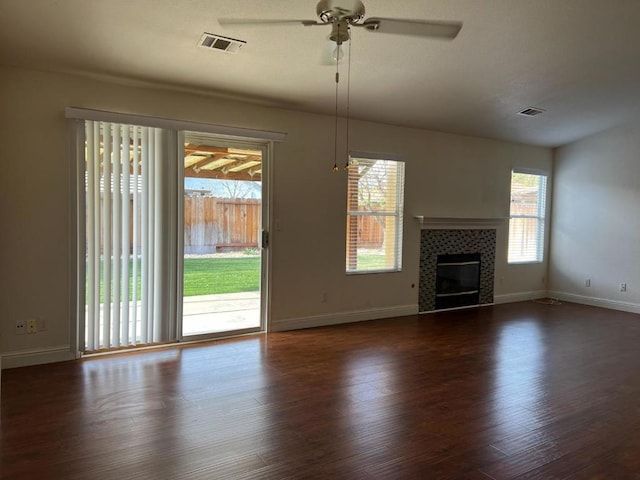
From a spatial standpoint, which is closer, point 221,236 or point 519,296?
point 221,236

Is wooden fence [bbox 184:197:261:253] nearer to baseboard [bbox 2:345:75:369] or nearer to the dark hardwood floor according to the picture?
the dark hardwood floor

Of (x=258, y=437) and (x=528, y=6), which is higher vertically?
(x=528, y=6)

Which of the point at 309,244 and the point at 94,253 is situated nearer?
the point at 94,253

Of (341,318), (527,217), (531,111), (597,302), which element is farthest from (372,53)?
(597,302)

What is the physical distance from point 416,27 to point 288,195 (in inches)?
104

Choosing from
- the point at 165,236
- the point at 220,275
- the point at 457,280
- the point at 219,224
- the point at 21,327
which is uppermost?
the point at 219,224

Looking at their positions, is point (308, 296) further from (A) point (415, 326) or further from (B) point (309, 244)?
(A) point (415, 326)

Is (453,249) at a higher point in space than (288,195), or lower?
lower

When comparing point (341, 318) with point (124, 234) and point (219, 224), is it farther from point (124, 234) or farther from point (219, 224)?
point (124, 234)

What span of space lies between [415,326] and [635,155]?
13.4 ft

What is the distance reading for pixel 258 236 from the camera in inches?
186

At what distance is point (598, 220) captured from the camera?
6586mm

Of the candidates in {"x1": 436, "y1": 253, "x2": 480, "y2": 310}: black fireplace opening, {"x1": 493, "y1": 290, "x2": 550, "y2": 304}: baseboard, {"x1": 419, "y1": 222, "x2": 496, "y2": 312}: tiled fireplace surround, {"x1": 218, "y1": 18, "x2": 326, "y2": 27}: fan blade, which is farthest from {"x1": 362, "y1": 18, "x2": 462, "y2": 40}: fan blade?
{"x1": 493, "y1": 290, "x2": 550, "y2": 304}: baseboard

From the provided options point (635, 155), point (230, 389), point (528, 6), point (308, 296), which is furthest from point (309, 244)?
point (635, 155)
